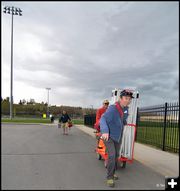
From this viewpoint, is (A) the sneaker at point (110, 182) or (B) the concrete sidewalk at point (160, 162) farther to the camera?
(B) the concrete sidewalk at point (160, 162)

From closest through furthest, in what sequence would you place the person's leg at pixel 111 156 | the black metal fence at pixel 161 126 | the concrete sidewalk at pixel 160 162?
the person's leg at pixel 111 156, the concrete sidewalk at pixel 160 162, the black metal fence at pixel 161 126

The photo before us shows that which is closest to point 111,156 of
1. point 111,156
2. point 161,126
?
point 111,156

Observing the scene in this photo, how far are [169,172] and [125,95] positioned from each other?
2381 millimetres

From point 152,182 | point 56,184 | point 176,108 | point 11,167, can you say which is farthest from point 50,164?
point 176,108

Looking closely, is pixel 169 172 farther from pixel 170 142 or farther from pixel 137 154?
pixel 170 142

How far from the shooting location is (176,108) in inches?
357

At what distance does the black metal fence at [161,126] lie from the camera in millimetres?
9375

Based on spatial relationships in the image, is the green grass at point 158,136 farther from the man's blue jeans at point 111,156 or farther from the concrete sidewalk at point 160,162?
the man's blue jeans at point 111,156

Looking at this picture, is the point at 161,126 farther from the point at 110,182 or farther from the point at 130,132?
the point at 110,182

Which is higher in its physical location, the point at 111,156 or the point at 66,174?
the point at 111,156

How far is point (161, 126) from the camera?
1046 centimetres

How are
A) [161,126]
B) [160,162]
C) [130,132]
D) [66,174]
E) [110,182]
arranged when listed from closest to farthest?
[110,182] → [66,174] → [130,132] → [160,162] → [161,126]

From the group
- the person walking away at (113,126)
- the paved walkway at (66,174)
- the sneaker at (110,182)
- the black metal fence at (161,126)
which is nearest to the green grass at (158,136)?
the black metal fence at (161,126)

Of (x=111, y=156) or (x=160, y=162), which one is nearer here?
(x=111, y=156)
